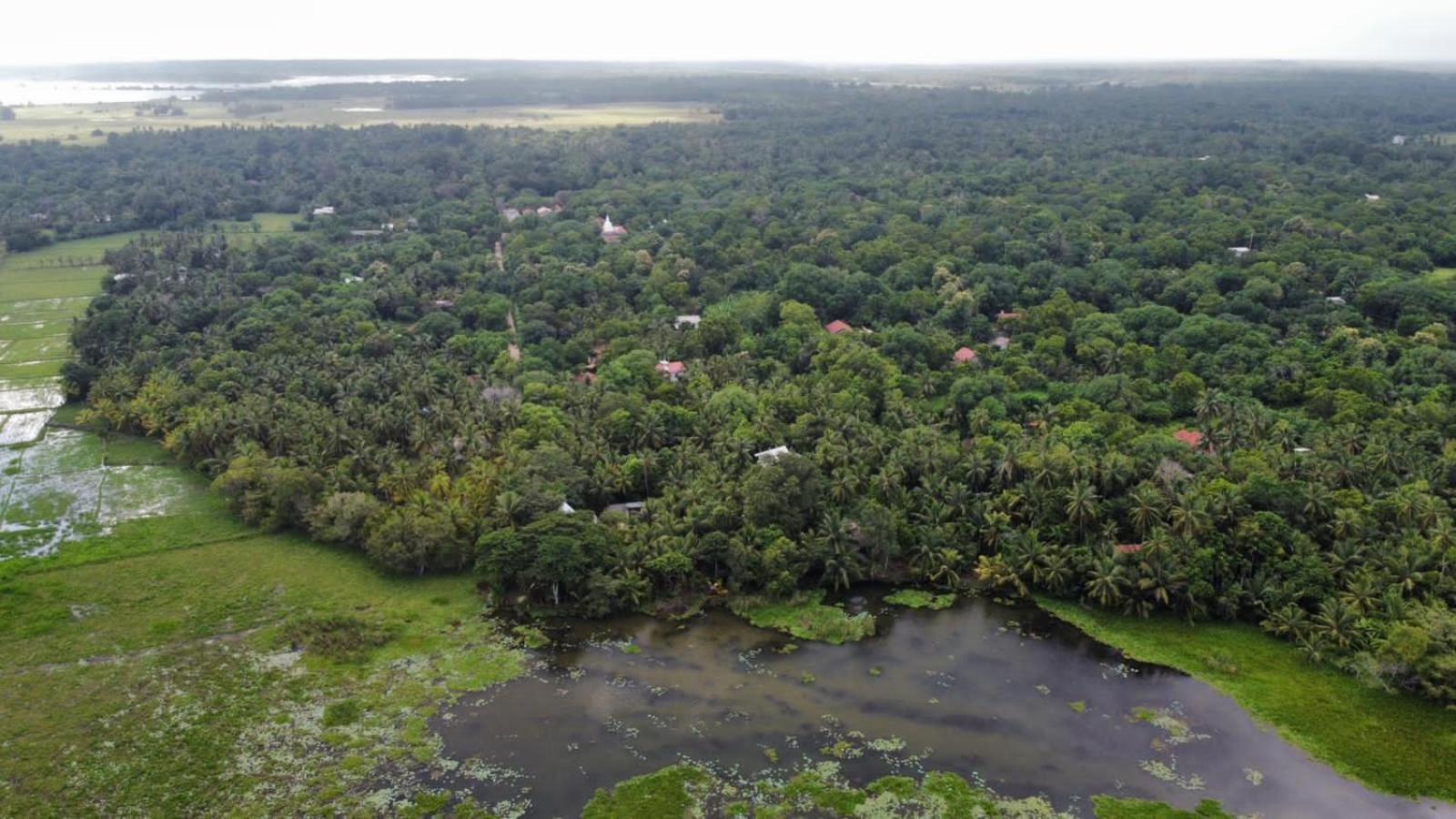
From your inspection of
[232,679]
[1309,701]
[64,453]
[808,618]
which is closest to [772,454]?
[808,618]

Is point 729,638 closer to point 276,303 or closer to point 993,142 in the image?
point 276,303

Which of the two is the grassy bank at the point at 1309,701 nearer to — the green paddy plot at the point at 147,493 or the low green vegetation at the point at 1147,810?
the low green vegetation at the point at 1147,810

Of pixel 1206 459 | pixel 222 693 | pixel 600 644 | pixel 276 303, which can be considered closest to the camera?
pixel 222 693

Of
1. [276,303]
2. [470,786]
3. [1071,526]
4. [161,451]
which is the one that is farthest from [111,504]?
[1071,526]

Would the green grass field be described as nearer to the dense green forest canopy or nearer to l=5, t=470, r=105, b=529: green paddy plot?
the dense green forest canopy

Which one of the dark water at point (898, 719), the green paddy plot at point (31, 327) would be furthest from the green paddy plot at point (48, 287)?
the dark water at point (898, 719)

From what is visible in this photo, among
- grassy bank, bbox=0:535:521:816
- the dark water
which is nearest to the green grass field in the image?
grassy bank, bbox=0:535:521:816

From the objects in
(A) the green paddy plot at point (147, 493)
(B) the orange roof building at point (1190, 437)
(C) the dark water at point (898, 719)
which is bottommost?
(C) the dark water at point (898, 719)

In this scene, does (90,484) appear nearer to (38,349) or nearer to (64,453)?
(64,453)
